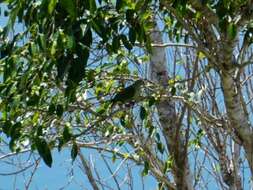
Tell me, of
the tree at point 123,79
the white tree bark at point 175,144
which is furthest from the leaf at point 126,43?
the white tree bark at point 175,144

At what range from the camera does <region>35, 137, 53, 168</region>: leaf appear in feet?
5.72

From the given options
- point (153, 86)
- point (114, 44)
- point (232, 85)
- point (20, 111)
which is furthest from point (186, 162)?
point (114, 44)

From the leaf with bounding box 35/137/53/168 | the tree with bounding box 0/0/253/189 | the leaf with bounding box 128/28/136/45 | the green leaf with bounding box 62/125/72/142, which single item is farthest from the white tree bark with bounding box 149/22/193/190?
the leaf with bounding box 128/28/136/45

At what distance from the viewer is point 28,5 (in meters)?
1.69

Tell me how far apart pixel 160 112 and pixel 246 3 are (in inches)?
38.8

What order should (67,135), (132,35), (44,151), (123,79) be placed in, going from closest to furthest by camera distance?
(132,35) → (44,151) → (67,135) → (123,79)

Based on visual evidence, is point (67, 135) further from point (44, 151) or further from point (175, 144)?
point (175, 144)

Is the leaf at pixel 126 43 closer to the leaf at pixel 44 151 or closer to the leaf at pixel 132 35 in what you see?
the leaf at pixel 132 35

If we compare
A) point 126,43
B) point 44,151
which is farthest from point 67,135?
point 126,43

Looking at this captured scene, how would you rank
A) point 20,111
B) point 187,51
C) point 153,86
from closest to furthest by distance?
point 20,111 → point 153,86 → point 187,51

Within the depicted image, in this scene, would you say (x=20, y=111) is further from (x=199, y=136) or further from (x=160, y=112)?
(x=199, y=136)

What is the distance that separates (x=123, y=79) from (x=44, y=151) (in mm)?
905

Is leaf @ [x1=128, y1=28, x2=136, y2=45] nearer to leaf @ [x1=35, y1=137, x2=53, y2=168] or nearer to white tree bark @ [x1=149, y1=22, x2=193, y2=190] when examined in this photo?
leaf @ [x1=35, y1=137, x2=53, y2=168]

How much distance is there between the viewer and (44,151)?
180 cm
